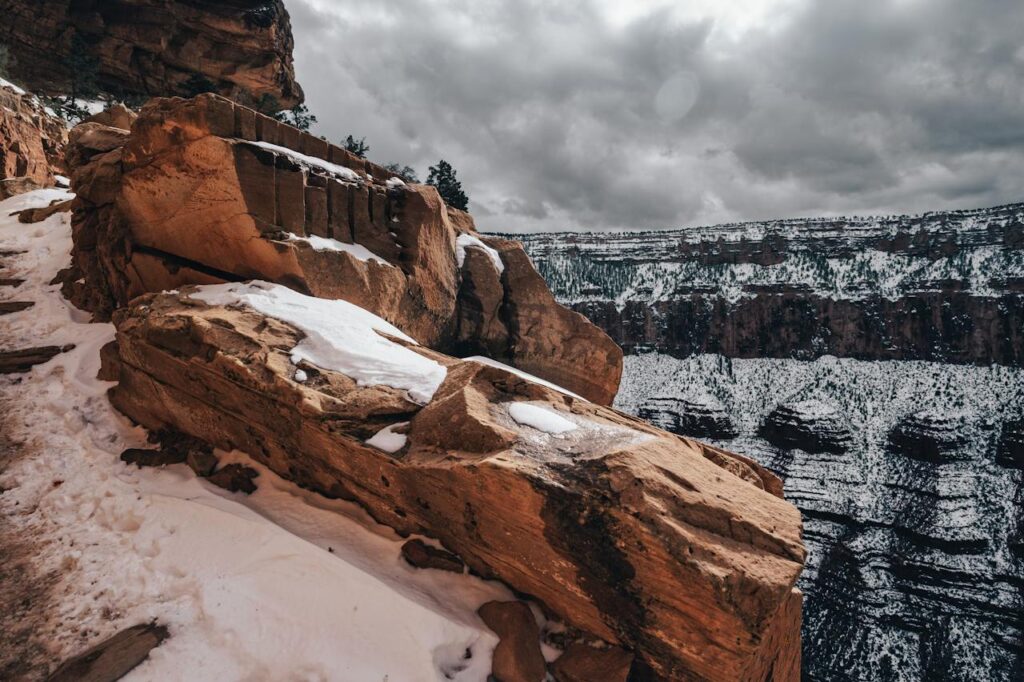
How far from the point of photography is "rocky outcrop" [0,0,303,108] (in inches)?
1772

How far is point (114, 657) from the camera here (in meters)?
4.85

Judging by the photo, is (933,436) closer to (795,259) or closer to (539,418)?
(795,259)

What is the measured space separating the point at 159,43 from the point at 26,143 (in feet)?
90.1

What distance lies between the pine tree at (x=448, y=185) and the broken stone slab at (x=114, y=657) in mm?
29567

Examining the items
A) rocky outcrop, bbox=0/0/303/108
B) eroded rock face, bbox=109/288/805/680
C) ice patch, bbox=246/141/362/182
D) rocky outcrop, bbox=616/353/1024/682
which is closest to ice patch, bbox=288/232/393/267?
ice patch, bbox=246/141/362/182

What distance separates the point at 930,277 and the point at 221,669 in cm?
14858

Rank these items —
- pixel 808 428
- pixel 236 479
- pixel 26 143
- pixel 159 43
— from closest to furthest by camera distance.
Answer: pixel 236 479, pixel 26 143, pixel 159 43, pixel 808 428

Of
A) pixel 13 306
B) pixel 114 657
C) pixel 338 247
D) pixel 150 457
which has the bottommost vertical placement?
pixel 114 657

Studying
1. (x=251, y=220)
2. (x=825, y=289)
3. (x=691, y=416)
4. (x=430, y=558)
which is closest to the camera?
(x=430, y=558)

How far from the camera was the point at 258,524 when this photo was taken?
6750 millimetres

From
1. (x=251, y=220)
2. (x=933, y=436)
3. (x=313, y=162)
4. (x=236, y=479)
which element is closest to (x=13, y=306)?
(x=251, y=220)

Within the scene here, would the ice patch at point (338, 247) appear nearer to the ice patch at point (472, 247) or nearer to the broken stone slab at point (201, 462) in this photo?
the ice patch at point (472, 247)

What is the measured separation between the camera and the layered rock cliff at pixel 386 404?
5.32 metres

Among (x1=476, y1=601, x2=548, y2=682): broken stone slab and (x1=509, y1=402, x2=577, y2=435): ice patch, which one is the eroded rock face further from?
(x1=476, y1=601, x2=548, y2=682): broken stone slab
